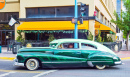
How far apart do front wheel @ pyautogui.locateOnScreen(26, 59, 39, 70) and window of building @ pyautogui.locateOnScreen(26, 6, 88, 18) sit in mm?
13376

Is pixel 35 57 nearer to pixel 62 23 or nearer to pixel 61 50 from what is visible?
pixel 61 50

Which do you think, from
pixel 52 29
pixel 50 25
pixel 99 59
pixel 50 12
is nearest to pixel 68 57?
pixel 99 59

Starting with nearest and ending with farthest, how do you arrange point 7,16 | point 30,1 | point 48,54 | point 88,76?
point 88,76, point 48,54, point 30,1, point 7,16

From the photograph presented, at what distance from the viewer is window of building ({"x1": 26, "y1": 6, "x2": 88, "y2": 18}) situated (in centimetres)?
2192

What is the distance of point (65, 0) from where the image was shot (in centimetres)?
2166

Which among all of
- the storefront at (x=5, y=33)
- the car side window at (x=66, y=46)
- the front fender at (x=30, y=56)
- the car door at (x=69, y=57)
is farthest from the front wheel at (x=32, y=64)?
the storefront at (x=5, y=33)

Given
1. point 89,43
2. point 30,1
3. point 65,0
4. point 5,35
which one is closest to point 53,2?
point 65,0

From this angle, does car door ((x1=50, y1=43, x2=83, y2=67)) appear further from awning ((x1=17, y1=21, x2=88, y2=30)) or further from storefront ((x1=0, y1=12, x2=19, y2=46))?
storefront ((x1=0, y1=12, x2=19, y2=46))

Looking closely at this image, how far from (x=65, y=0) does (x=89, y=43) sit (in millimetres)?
13319

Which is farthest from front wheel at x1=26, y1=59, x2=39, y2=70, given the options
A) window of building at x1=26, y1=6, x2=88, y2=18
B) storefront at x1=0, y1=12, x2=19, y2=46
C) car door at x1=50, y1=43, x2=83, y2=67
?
storefront at x1=0, y1=12, x2=19, y2=46

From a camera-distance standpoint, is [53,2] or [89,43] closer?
[89,43]

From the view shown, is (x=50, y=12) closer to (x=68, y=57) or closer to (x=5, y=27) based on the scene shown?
(x=5, y=27)

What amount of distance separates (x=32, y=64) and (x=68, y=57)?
5.80 ft

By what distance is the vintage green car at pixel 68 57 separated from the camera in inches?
354
